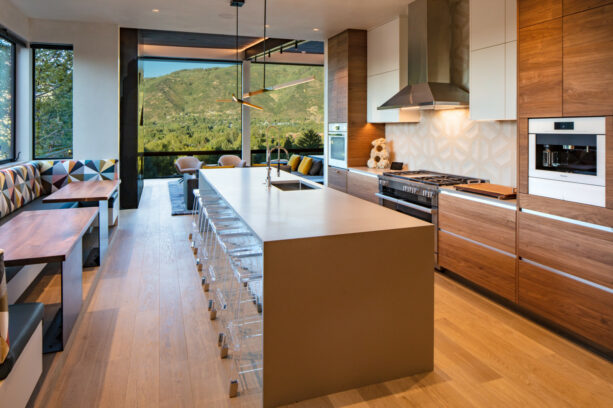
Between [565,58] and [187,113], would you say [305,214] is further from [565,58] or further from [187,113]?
[187,113]

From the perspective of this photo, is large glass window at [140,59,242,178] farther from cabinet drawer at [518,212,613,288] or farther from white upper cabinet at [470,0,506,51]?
cabinet drawer at [518,212,613,288]

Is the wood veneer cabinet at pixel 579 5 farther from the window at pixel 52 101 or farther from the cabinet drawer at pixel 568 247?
the window at pixel 52 101

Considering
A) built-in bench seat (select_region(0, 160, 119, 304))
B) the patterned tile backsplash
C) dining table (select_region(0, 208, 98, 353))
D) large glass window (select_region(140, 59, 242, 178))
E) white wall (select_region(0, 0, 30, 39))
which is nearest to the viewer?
dining table (select_region(0, 208, 98, 353))

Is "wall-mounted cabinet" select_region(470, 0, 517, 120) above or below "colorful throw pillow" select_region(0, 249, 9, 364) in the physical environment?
above

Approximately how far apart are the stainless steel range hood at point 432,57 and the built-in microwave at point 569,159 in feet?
4.78

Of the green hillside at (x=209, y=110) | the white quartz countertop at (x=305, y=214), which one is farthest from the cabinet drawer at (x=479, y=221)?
the green hillside at (x=209, y=110)

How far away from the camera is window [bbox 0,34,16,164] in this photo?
17.3 ft

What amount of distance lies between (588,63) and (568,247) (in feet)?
3.62

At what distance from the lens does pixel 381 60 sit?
558 cm

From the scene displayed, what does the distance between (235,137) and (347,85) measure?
21.7 feet

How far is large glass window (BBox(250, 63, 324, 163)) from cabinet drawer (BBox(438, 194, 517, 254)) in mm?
8910

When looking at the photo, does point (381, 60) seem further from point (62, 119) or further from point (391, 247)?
point (62, 119)

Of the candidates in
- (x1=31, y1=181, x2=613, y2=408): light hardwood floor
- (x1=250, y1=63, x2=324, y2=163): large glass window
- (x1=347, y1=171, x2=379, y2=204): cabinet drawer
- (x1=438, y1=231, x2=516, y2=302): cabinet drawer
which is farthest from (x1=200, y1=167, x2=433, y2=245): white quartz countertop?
(x1=250, y1=63, x2=324, y2=163): large glass window

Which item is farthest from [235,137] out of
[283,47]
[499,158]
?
[499,158]
